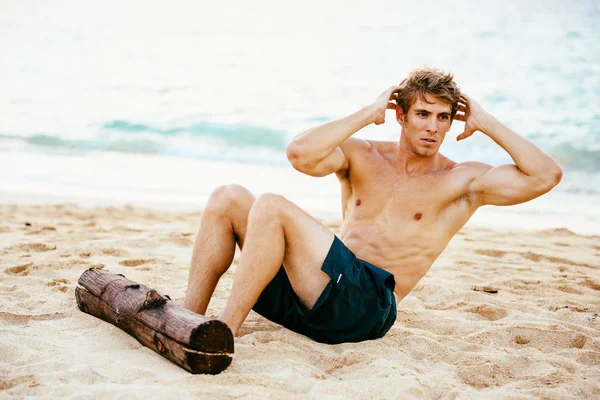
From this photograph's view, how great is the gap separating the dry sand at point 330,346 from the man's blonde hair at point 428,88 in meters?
1.33

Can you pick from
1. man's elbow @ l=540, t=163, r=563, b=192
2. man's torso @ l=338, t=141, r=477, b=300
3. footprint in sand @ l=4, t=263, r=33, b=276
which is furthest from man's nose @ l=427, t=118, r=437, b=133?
footprint in sand @ l=4, t=263, r=33, b=276

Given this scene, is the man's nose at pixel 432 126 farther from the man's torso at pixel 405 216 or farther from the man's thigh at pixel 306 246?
the man's thigh at pixel 306 246

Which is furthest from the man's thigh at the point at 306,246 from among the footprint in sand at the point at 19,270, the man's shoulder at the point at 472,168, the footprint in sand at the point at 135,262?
the footprint in sand at the point at 19,270

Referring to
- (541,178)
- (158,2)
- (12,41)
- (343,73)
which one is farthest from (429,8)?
Result: (541,178)

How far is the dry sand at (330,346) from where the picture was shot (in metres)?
2.60

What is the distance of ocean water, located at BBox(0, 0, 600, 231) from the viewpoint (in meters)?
10.1

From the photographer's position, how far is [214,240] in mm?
3361

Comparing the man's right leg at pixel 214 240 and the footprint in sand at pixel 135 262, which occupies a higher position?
the man's right leg at pixel 214 240

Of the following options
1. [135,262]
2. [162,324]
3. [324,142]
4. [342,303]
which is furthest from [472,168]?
[135,262]

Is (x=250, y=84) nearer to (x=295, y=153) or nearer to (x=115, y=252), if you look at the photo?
(x=115, y=252)

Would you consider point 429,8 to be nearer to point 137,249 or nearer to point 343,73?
point 343,73

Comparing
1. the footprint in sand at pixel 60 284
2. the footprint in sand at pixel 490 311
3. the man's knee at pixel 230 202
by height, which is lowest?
the footprint in sand at pixel 60 284

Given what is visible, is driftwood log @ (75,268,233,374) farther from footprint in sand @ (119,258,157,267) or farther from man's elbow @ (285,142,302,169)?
footprint in sand @ (119,258,157,267)

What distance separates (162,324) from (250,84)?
1588cm
